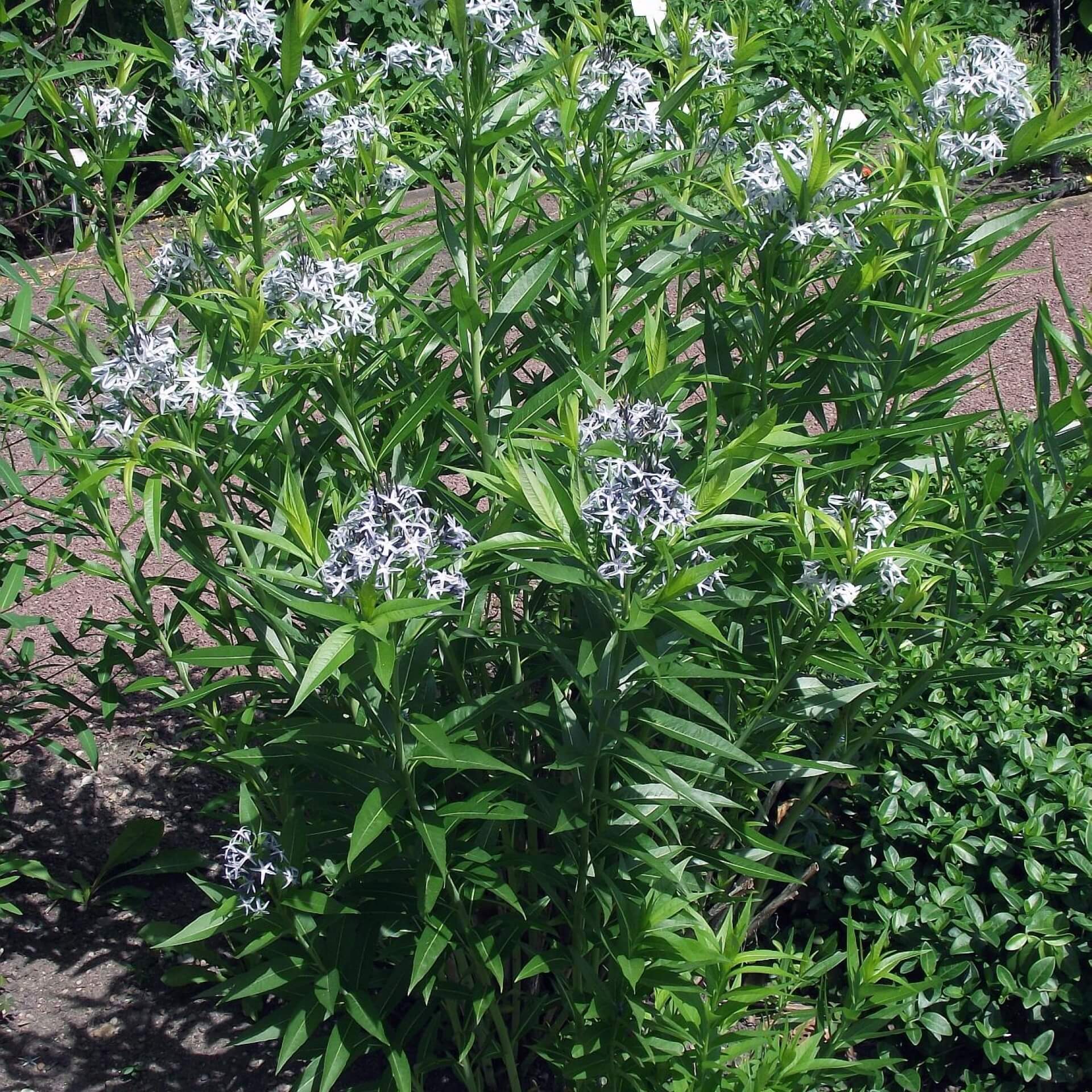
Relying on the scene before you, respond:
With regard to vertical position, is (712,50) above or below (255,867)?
above

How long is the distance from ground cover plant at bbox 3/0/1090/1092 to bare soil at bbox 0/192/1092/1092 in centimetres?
43

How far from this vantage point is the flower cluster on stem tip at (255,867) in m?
2.20

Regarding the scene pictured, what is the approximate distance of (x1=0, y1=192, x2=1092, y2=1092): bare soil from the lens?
119 inches

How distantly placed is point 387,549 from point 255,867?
0.90 m

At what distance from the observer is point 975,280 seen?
7.39 ft

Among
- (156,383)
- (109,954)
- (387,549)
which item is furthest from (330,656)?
(109,954)

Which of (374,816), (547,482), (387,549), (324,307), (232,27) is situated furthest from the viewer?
(232,27)

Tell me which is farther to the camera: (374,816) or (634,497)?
(374,816)

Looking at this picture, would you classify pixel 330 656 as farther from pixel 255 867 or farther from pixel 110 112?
pixel 110 112

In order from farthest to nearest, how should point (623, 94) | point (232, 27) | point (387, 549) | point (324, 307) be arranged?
point (623, 94)
point (232, 27)
point (324, 307)
point (387, 549)

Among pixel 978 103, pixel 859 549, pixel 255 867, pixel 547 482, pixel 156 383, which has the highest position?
pixel 978 103

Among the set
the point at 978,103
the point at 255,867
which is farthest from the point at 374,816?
the point at 978,103

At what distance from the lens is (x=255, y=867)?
2.23 metres

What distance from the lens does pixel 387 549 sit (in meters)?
1.69
